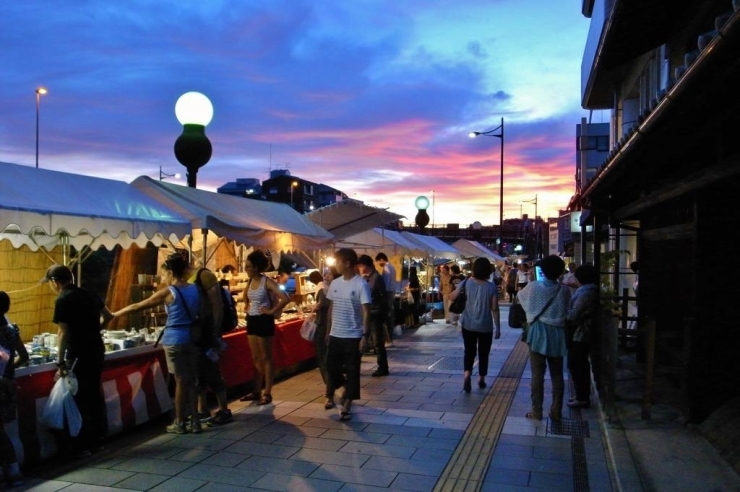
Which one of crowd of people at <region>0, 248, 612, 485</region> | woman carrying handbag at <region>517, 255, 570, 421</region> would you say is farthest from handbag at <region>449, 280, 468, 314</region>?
woman carrying handbag at <region>517, 255, 570, 421</region>

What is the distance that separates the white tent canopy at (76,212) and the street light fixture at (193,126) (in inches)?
56.8

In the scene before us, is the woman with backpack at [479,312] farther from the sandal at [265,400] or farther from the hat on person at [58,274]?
the hat on person at [58,274]

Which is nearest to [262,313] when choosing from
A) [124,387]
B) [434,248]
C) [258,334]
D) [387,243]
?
[258,334]

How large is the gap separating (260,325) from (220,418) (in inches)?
51.0

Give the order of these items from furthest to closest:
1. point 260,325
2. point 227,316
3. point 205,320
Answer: point 260,325 → point 227,316 → point 205,320

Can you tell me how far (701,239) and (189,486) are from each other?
5138 millimetres

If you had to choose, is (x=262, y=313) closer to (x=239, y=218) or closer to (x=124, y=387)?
(x=124, y=387)

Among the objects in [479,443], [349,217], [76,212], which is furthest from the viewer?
[349,217]

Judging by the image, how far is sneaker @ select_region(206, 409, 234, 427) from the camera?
6789 mm

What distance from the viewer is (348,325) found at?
7012 mm

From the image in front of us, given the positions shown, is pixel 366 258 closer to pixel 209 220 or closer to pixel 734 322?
pixel 209 220

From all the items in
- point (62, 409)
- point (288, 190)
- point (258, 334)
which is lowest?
point (62, 409)

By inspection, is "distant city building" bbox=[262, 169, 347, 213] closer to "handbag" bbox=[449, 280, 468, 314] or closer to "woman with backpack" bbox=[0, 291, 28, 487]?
"handbag" bbox=[449, 280, 468, 314]

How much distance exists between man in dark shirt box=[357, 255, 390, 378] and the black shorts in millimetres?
2572
